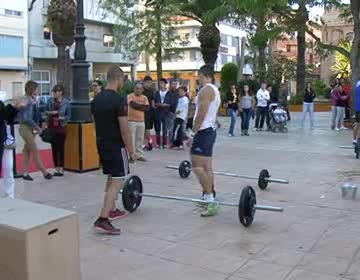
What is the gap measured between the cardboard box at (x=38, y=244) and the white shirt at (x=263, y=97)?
A: 1509 centimetres

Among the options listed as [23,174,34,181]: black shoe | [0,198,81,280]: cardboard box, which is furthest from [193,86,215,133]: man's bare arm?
[23,174,34,181]: black shoe

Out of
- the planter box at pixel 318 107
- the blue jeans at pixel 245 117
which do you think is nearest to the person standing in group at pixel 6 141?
the blue jeans at pixel 245 117

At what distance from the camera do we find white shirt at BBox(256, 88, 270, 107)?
1813 centimetres

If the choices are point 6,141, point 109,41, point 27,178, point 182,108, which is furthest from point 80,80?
point 109,41

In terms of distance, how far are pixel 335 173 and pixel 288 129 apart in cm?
957

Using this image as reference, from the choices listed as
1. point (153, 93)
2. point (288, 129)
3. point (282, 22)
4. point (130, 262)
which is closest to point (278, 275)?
point (130, 262)

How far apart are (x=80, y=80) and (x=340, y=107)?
1099cm

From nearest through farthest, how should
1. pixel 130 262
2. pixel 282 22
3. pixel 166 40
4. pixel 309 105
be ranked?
1. pixel 130 262
2. pixel 309 105
3. pixel 282 22
4. pixel 166 40

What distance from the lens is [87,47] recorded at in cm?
4641

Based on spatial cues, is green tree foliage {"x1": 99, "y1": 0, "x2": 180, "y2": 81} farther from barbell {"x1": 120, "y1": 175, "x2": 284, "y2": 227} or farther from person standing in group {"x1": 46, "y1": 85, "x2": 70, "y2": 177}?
barbell {"x1": 120, "y1": 175, "x2": 284, "y2": 227}

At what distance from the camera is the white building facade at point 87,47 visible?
41.7 meters

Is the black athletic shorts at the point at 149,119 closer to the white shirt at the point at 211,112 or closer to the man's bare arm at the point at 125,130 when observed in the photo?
the white shirt at the point at 211,112

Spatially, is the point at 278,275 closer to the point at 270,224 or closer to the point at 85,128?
the point at 270,224

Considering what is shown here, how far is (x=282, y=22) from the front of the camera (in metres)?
21.1
